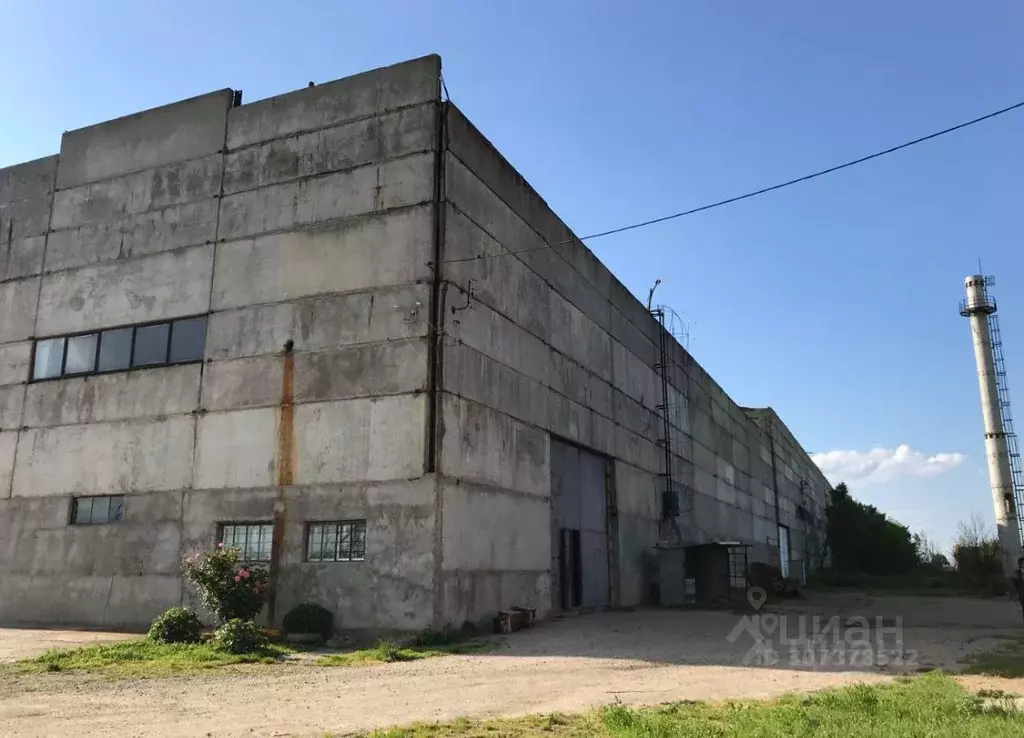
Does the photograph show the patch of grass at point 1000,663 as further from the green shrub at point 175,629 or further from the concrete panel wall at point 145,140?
the concrete panel wall at point 145,140

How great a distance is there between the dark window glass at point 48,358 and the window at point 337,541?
965cm

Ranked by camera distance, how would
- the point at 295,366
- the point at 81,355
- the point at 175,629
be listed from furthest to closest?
the point at 81,355, the point at 295,366, the point at 175,629

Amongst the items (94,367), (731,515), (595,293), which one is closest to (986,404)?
(731,515)

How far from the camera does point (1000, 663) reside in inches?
480

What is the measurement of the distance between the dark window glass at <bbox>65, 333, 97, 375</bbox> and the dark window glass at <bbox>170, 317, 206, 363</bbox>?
2768 millimetres

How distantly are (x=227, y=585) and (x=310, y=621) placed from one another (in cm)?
181

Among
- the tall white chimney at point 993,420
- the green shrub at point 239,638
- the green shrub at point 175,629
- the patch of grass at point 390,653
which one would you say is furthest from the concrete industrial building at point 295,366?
Result: the tall white chimney at point 993,420

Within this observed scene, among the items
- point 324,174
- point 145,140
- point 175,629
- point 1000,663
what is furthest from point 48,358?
point 1000,663

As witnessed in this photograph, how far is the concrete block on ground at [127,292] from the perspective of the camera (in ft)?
65.0

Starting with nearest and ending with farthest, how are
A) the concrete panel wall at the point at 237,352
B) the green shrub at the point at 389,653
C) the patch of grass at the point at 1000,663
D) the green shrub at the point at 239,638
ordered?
the patch of grass at the point at 1000,663
the green shrub at the point at 389,653
the green shrub at the point at 239,638
the concrete panel wall at the point at 237,352

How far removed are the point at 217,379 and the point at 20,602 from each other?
7.74 m

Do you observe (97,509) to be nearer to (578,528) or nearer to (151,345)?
(151,345)

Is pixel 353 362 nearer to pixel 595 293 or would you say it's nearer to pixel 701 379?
pixel 595 293

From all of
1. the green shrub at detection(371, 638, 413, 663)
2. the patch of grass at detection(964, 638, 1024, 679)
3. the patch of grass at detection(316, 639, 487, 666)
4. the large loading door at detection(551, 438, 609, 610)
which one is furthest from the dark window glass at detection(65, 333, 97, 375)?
the patch of grass at detection(964, 638, 1024, 679)
